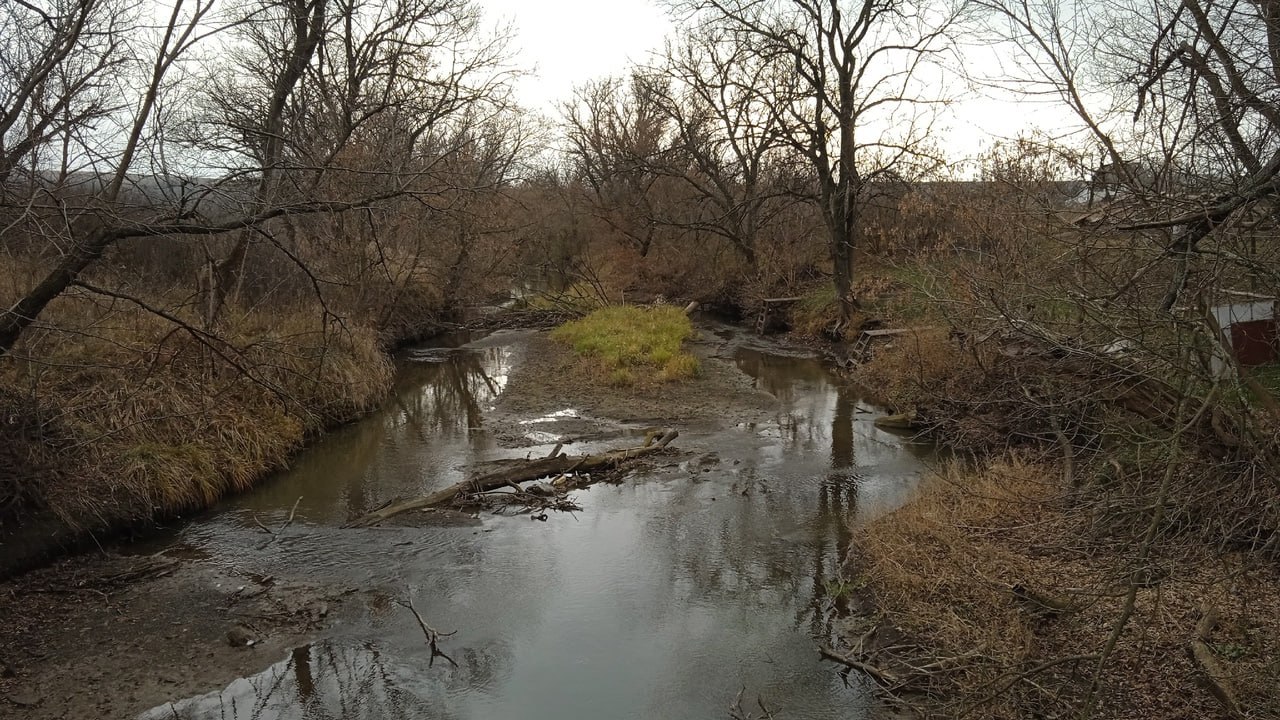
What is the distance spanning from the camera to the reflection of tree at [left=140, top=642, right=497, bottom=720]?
554 centimetres

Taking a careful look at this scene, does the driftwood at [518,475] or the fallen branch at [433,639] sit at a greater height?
the driftwood at [518,475]

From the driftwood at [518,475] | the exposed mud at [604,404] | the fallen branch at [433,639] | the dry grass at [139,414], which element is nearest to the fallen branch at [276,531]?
the driftwood at [518,475]

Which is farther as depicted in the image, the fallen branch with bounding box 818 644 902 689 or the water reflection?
the water reflection

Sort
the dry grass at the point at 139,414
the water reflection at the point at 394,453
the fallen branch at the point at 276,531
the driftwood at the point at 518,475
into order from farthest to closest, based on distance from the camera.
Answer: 1. the water reflection at the point at 394,453
2. the driftwood at the point at 518,475
3. the fallen branch at the point at 276,531
4. the dry grass at the point at 139,414

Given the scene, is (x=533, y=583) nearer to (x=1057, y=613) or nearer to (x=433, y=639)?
(x=433, y=639)

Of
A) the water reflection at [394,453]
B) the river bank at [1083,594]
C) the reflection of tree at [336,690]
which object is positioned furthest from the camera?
the water reflection at [394,453]

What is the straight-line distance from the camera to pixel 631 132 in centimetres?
3694

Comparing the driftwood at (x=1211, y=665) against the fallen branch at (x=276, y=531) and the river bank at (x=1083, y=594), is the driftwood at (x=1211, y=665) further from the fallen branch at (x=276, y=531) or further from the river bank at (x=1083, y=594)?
the fallen branch at (x=276, y=531)

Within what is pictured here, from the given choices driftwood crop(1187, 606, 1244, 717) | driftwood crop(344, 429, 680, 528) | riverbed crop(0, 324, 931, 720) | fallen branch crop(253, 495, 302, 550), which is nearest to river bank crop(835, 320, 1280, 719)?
driftwood crop(1187, 606, 1244, 717)

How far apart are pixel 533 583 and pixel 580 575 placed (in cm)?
45

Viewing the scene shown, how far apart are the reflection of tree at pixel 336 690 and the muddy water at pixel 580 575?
2 cm

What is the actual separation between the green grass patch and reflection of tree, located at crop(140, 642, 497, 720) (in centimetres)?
986

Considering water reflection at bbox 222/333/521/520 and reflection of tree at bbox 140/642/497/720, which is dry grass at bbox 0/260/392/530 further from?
reflection of tree at bbox 140/642/497/720

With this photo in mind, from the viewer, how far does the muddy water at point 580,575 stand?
5738 mm
